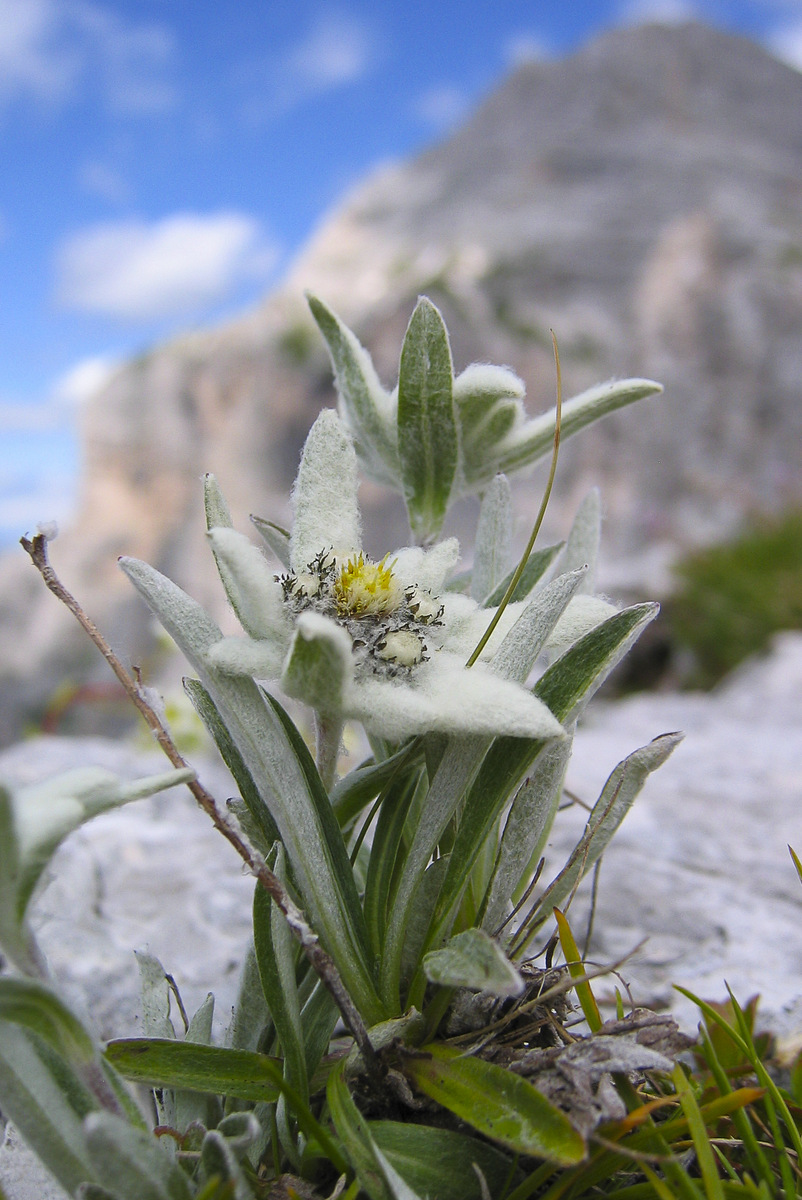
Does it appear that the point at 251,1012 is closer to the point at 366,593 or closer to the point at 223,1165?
the point at 223,1165

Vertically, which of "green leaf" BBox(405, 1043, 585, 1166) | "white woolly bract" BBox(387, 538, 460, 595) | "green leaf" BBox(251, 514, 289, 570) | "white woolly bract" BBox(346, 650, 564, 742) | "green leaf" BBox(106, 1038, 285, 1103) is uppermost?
"green leaf" BBox(251, 514, 289, 570)

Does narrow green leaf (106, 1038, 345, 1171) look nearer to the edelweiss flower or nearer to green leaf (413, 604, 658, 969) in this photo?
green leaf (413, 604, 658, 969)

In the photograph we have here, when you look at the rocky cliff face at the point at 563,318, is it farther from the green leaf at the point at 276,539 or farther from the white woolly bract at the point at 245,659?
the white woolly bract at the point at 245,659

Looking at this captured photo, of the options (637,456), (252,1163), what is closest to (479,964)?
(252,1163)

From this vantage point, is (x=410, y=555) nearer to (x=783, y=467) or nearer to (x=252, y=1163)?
(x=252, y=1163)

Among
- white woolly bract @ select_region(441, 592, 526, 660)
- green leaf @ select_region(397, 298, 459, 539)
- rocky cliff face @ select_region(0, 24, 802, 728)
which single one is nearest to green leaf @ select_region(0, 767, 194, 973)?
white woolly bract @ select_region(441, 592, 526, 660)

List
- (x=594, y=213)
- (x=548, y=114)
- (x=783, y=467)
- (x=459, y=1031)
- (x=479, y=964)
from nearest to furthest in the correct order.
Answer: (x=479, y=964), (x=459, y=1031), (x=783, y=467), (x=594, y=213), (x=548, y=114)

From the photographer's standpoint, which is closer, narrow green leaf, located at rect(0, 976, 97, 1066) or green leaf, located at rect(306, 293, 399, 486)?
narrow green leaf, located at rect(0, 976, 97, 1066)
